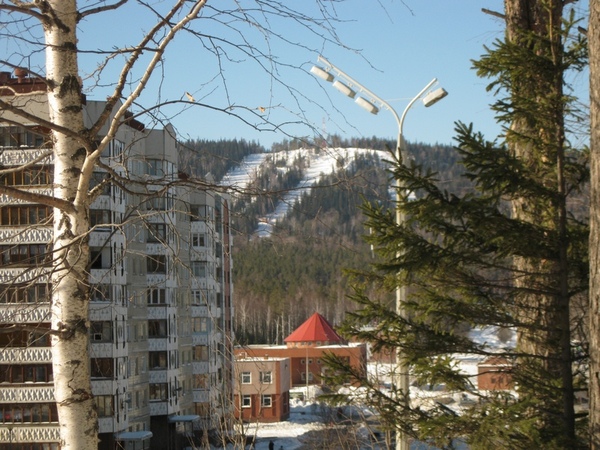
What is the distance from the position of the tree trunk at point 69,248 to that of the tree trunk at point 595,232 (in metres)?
3.78

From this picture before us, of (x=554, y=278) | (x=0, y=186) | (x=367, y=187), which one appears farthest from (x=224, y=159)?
(x=554, y=278)

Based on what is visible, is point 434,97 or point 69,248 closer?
point 69,248

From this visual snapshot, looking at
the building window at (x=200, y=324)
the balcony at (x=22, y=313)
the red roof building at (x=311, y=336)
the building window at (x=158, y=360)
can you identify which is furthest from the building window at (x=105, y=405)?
the red roof building at (x=311, y=336)

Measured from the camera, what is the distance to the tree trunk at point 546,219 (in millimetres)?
8719

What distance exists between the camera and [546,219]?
9266 mm

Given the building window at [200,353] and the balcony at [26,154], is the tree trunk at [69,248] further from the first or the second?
the building window at [200,353]

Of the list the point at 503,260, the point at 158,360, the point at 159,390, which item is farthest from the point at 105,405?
the point at 503,260

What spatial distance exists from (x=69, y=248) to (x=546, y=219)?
588cm

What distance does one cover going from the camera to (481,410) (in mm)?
8625

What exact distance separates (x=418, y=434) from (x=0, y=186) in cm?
552

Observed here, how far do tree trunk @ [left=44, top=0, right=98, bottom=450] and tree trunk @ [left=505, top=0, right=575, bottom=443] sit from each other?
5.09m

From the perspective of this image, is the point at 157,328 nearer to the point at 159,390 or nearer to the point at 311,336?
the point at 159,390

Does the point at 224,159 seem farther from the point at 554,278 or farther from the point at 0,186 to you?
the point at 554,278

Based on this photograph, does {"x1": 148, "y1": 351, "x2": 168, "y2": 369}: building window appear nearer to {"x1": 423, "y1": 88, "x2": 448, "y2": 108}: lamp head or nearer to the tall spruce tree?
{"x1": 423, "y1": 88, "x2": 448, "y2": 108}: lamp head
